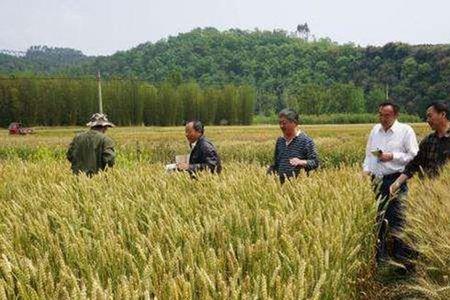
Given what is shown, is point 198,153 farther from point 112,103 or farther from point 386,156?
point 112,103

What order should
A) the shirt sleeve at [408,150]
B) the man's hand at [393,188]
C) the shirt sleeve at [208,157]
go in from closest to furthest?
the man's hand at [393,188], the shirt sleeve at [408,150], the shirt sleeve at [208,157]

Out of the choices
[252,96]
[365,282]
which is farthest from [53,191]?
[252,96]

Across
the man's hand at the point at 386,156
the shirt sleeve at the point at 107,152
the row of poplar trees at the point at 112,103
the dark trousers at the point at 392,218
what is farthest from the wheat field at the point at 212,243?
the row of poplar trees at the point at 112,103

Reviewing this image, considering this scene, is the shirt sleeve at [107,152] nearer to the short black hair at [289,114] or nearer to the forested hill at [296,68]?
the short black hair at [289,114]

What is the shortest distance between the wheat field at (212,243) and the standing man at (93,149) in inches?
42.2

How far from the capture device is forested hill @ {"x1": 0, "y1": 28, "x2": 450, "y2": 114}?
10950 centimetres

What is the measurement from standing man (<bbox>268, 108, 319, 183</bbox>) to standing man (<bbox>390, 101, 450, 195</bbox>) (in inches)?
39.5

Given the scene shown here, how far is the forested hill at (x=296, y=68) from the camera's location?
110m

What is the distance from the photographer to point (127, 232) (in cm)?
378

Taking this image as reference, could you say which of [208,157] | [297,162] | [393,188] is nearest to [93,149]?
[208,157]

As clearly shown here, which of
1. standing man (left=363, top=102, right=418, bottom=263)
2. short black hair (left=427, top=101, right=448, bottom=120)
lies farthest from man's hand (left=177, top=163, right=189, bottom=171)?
short black hair (left=427, top=101, right=448, bottom=120)

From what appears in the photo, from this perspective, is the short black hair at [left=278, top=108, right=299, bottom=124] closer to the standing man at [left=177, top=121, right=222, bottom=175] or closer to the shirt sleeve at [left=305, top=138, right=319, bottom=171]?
the shirt sleeve at [left=305, top=138, right=319, bottom=171]

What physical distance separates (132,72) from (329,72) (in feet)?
179

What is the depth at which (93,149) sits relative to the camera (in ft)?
25.2
